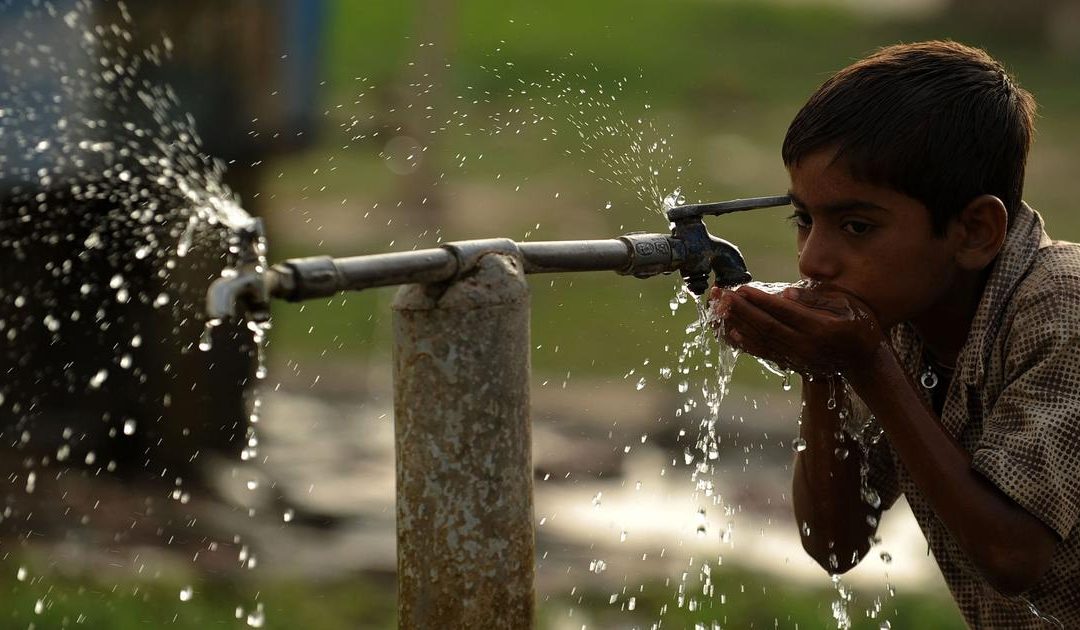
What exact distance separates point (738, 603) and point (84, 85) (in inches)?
120

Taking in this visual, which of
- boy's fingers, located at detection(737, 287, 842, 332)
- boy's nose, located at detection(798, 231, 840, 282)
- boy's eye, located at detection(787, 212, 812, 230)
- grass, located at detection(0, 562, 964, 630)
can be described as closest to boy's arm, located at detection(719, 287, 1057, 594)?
boy's fingers, located at detection(737, 287, 842, 332)

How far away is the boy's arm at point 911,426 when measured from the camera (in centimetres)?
229

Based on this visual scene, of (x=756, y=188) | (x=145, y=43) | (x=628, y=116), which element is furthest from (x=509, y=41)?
(x=145, y=43)

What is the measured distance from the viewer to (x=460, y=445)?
2.12 meters

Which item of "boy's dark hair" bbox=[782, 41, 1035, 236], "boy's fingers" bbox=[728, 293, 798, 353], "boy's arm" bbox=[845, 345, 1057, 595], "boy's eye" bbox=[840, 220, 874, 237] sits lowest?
"boy's arm" bbox=[845, 345, 1057, 595]

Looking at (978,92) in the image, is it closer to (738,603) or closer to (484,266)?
(484,266)

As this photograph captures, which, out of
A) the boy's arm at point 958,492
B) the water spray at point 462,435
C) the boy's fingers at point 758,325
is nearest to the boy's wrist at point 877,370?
the boy's arm at point 958,492

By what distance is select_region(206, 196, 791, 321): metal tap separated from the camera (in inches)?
75.6

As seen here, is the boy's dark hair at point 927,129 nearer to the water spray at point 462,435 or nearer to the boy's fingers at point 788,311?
the boy's fingers at point 788,311

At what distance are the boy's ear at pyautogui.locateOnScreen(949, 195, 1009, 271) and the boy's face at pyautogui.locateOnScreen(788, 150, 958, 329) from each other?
38mm

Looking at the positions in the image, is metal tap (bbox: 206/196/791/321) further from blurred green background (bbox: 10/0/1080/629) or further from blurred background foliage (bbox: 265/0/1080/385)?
blurred background foliage (bbox: 265/0/1080/385)

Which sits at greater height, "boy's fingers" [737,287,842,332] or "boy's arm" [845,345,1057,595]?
"boy's fingers" [737,287,842,332]

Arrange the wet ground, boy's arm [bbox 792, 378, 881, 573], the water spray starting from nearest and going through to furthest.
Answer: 1. the water spray
2. boy's arm [bbox 792, 378, 881, 573]
3. the wet ground

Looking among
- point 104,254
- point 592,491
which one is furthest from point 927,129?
point 104,254
